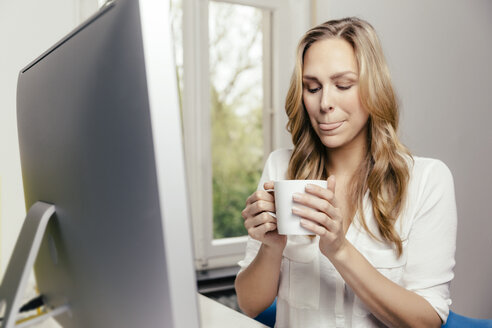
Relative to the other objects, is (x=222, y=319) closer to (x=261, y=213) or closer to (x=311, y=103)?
(x=261, y=213)

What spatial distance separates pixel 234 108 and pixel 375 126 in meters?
2.80

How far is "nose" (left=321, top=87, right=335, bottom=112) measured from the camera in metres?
1.11

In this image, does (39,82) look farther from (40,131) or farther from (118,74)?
(118,74)

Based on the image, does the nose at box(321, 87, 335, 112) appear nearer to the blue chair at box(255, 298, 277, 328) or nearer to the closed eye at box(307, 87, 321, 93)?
the closed eye at box(307, 87, 321, 93)

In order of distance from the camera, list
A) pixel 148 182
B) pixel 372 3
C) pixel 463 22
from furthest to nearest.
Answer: pixel 463 22
pixel 372 3
pixel 148 182

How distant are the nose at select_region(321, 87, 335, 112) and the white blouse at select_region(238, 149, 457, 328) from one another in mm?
286

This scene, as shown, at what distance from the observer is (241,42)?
364cm

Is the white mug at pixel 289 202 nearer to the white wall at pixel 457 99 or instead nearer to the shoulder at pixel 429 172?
the shoulder at pixel 429 172

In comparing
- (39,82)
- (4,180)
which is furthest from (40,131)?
(4,180)

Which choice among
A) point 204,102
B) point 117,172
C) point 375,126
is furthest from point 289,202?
point 204,102

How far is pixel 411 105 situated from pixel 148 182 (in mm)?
2104

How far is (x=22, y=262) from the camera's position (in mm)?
467

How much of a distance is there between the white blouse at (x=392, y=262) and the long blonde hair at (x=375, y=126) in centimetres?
3

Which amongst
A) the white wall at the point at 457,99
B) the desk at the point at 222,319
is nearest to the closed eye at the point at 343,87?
the desk at the point at 222,319
